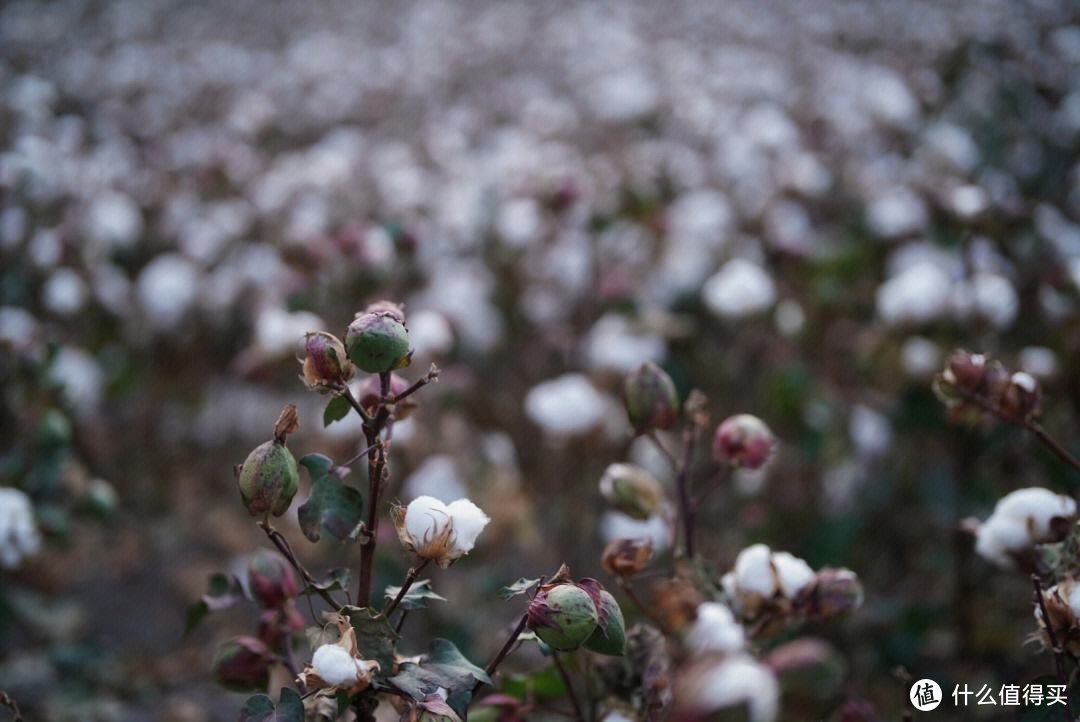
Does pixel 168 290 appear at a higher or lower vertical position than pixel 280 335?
higher

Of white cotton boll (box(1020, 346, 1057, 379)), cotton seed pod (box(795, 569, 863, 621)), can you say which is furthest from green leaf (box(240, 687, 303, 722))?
white cotton boll (box(1020, 346, 1057, 379))

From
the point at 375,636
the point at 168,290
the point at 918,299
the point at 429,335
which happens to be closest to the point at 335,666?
the point at 375,636

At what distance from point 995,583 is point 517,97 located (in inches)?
72.8

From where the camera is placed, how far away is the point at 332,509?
0.58 metres

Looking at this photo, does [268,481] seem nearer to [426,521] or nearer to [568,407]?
[426,521]

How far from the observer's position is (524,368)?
6.16 feet

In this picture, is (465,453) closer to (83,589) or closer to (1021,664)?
(83,589)

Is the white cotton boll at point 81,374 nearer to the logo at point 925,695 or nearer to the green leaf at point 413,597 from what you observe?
the green leaf at point 413,597

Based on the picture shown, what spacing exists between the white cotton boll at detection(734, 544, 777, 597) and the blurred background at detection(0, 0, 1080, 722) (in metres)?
0.32

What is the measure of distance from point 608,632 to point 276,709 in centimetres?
18

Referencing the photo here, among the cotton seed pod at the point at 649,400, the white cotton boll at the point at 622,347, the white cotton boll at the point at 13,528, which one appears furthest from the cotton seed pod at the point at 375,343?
the white cotton boll at the point at 622,347

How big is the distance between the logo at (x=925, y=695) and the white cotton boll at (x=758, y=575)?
15 centimetres

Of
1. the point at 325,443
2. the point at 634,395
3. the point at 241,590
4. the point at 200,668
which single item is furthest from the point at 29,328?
the point at 634,395

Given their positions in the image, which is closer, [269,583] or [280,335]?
[269,583]
